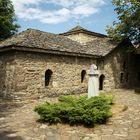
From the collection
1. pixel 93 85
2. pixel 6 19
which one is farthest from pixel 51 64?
pixel 6 19

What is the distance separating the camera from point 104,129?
1078 centimetres

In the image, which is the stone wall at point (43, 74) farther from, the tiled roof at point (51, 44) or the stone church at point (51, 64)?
the tiled roof at point (51, 44)

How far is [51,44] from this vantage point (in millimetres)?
21312

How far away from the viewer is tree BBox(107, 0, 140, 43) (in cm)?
2350

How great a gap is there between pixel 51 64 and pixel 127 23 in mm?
8327

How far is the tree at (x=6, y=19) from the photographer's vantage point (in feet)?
108

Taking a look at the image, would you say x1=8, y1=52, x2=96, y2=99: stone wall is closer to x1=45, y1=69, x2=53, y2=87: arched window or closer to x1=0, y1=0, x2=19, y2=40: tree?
x1=45, y1=69, x2=53, y2=87: arched window

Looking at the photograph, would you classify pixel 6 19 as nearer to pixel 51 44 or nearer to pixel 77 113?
pixel 51 44

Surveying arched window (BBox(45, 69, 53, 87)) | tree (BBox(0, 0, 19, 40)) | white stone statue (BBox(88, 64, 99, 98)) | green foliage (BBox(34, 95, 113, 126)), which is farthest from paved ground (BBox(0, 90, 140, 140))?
tree (BBox(0, 0, 19, 40))

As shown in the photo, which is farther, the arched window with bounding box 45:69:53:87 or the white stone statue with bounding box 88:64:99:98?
the arched window with bounding box 45:69:53:87

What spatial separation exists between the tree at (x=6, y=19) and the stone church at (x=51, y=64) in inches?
441

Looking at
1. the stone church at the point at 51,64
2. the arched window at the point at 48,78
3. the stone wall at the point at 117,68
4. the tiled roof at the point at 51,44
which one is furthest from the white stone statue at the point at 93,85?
the stone wall at the point at 117,68

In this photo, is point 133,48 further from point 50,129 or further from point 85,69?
point 50,129

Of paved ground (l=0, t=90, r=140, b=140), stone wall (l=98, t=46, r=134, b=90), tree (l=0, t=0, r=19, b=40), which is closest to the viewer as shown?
paved ground (l=0, t=90, r=140, b=140)
